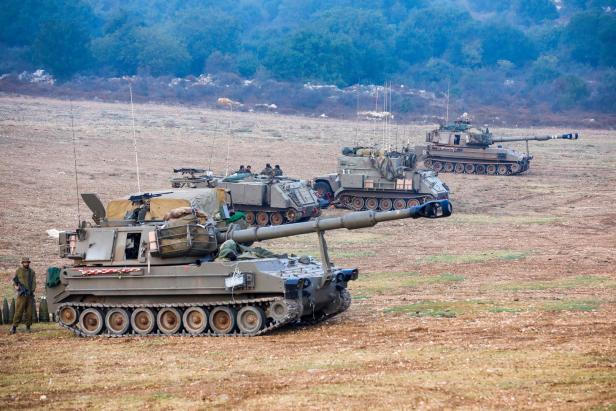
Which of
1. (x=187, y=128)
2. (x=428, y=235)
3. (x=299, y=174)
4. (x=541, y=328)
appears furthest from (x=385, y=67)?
(x=541, y=328)

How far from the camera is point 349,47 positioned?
95.1m

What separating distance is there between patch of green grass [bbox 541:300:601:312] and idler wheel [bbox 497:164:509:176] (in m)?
32.1

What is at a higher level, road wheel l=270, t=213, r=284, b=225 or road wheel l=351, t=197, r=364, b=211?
road wheel l=351, t=197, r=364, b=211

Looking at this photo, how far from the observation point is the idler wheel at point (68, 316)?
2020cm

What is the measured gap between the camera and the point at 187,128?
214ft

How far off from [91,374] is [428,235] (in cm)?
1822

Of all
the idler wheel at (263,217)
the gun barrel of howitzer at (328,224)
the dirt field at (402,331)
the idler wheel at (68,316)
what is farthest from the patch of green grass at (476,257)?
the idler wheel at (68,316)

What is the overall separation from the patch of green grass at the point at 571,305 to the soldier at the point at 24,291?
9390 mm

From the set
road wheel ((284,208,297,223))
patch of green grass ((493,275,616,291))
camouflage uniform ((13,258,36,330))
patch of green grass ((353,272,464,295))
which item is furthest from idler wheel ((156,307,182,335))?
road wheel ((284,208,297,223))

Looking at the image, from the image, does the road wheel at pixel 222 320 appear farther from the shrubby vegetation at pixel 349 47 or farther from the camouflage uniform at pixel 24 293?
the shrubby vegetation at pixel 349 47

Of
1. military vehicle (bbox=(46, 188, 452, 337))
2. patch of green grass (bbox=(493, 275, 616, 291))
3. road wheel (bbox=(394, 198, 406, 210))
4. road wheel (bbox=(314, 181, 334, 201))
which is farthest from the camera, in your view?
road wheel (bbox=(314, 181, 334, 201))

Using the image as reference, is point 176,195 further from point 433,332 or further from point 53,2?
point 53,2

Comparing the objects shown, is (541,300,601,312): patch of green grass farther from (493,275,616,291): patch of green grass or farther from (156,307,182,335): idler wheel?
(156,307,182,335): idler wheel

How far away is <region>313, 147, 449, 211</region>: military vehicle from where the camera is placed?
131ft
